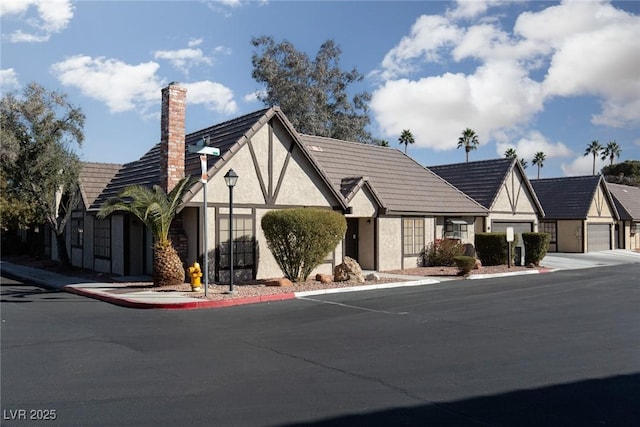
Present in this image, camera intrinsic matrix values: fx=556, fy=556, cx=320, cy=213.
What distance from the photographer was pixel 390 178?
2527cm

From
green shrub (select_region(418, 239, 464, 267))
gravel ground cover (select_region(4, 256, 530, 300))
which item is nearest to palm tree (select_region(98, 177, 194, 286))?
gravel ground cover (select_region(4, 256, 530, 300))

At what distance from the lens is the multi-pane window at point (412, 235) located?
23.2m

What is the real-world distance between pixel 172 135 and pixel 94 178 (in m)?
7.33

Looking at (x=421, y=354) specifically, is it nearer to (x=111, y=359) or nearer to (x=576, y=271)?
(x=111, y=359)

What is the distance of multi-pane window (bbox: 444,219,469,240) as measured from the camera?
2522cm

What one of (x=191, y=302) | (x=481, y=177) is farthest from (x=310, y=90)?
(x=191, y=302)

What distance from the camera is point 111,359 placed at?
794 centimetres

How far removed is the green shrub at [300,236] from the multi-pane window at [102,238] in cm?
658

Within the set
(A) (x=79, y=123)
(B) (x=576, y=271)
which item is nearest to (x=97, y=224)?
(A) (x=79, y=123)

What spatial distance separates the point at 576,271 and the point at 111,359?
21809 millimetres

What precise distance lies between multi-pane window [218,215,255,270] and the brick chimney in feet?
6.96

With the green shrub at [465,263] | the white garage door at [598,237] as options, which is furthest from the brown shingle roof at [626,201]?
the green shrub at [465,263]

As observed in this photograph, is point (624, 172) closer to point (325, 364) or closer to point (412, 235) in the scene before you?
point (412, 235)

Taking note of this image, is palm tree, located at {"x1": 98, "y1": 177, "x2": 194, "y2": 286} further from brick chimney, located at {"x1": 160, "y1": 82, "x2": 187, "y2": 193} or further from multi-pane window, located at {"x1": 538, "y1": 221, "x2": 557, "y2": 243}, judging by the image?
multi-pane window, located at {"x1": 538, "y1": 221, "x2": 557, "y2": 243}
